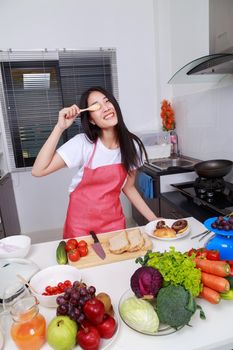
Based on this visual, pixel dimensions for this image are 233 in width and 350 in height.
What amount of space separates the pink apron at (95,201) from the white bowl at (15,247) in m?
0.32

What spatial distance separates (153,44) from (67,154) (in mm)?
2208

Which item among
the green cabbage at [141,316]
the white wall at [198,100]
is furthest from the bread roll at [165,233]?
the white wall at [198,100]

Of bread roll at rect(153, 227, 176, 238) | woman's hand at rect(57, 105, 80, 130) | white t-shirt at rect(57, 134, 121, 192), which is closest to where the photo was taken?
bread roll at rect(153, 227, 176, 238)

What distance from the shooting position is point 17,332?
1.95ft

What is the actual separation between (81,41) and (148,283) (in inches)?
106

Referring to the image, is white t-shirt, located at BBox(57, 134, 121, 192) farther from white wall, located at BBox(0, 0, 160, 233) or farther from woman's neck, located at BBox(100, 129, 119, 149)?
white wall, located at BBox(0, 0, 160, 233)

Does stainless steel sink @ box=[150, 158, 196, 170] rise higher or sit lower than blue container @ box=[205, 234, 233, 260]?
lower

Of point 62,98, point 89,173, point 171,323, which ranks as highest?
point 62,98

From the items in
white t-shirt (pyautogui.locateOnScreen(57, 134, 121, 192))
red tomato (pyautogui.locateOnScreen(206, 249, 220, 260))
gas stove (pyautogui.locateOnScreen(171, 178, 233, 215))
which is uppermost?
white t-shirt (pyautogui.locateOnScreen(57, 134, 121, 192))

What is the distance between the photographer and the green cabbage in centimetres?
62

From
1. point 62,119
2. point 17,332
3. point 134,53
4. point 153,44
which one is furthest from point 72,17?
A: point 17,332

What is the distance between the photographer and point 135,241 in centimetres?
102

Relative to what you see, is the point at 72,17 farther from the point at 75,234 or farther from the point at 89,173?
the point at 75,234

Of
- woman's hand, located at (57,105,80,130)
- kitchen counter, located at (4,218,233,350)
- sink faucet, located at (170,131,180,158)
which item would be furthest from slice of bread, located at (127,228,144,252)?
sink faucet, located at (170,131,180,158)
